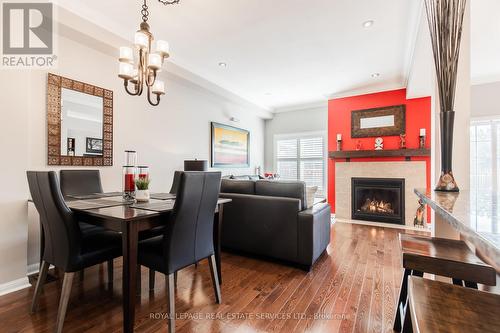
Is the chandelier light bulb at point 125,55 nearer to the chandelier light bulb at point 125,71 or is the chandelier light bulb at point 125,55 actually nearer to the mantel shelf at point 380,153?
the chandelier light bulb at point 125,71

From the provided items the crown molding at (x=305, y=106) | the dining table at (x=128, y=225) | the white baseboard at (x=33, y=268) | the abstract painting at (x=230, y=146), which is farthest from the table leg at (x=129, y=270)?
the crown molding at (x=305, y=106)

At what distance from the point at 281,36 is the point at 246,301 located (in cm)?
304

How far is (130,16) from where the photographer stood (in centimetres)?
269

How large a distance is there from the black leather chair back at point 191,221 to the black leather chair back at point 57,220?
61cm

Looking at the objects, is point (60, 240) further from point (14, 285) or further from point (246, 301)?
point (246, 301)

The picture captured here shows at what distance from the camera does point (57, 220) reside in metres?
1.56

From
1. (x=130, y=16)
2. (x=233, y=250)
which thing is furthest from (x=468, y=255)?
(x=130, y=16)

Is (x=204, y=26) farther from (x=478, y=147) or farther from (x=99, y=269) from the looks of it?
(x=478, y=147)

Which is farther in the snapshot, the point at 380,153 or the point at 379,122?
the point at 379,122

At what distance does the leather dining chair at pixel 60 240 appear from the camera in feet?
4.93

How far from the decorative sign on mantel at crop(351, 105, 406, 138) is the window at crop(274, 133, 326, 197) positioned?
1075 millimetres

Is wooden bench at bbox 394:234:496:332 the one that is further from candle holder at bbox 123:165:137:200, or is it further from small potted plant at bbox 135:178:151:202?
candle holder at bbox 123:165:137:200

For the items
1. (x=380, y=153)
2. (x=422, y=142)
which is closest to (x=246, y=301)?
(x=380, y=153)

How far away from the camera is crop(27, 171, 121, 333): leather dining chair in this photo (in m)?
1.50
